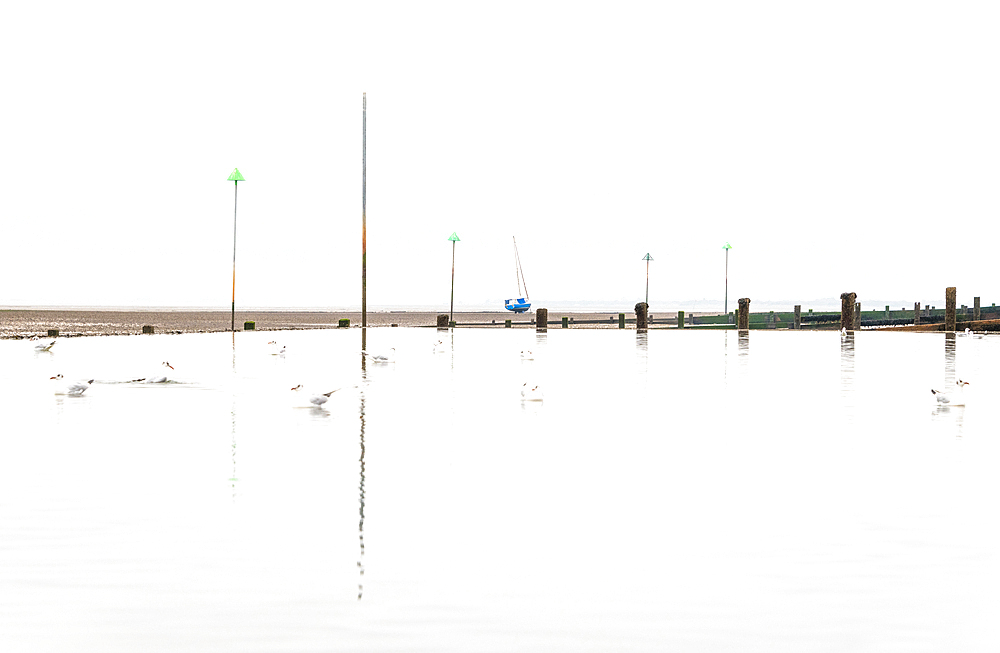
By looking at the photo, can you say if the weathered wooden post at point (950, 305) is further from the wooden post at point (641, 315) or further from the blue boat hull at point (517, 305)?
the blue boat hull at point (517, 305)

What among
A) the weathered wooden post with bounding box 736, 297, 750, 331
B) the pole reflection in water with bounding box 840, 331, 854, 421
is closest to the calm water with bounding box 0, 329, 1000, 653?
the pole reflection in water with bounding box 840, 331, 854, 421

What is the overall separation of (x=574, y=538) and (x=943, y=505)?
3815 millimetres

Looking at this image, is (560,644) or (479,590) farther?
(479,590)

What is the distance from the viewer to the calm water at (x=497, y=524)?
17.9 feet

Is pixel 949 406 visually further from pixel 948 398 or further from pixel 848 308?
pixel 848 308

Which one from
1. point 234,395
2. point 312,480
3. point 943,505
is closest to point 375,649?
point 312,480

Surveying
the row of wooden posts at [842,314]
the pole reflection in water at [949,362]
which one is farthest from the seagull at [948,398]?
the row of wooden posts at [842,314]

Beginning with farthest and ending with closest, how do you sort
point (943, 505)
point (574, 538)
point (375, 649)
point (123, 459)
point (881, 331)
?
point (881, 331), point (123, 459), point (943, 505), point (574, 538), point (375, 649)

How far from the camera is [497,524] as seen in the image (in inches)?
313

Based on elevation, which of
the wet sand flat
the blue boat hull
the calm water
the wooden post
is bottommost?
the calm water

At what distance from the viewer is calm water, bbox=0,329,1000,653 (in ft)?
17.9

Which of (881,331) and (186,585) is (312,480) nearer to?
(186,585)

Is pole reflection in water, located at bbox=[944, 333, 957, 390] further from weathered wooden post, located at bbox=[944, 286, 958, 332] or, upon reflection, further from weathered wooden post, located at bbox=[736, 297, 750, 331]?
weathered wooden post, located at bbox=[736, 297, 750, 331]

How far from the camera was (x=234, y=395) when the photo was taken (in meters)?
18.6
